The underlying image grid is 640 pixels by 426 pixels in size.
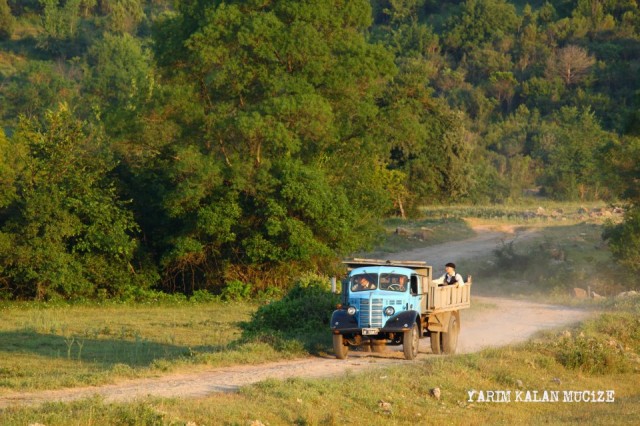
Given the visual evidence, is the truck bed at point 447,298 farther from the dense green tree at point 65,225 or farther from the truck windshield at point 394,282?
the dense green tree at point 65,225

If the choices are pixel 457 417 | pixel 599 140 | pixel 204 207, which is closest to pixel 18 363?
pixel 457 417

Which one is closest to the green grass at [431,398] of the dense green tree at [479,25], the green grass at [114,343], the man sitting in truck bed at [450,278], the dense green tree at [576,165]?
the man sitting in truck bed at [450,278]

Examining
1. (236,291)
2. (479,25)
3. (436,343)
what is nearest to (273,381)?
(436,343)

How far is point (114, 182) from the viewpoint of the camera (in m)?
33.8

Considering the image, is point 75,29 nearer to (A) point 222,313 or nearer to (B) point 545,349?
(A) point 222,313

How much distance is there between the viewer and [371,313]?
18.8 meters

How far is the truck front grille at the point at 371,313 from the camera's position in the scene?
1880 centimetres

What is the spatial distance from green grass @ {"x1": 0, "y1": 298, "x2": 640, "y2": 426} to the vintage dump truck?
796 millimetres

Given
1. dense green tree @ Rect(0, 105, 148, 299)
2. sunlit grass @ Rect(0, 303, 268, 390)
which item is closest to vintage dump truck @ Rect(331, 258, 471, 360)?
sunlit grass @ Rect(0, 303, 268, 390)

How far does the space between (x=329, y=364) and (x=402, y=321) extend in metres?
1.49

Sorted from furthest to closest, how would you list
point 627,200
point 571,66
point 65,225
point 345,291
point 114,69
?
point 571,66 → point 114,69 → point 627,200 → point 65,225 → point 345,291

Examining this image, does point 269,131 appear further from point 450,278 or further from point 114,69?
point 114,69

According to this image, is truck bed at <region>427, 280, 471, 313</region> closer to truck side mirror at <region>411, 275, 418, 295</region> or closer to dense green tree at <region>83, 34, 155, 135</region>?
truck side mirror at <region>411, 275, 418, 295</region>

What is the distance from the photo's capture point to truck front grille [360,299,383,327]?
18797mm
